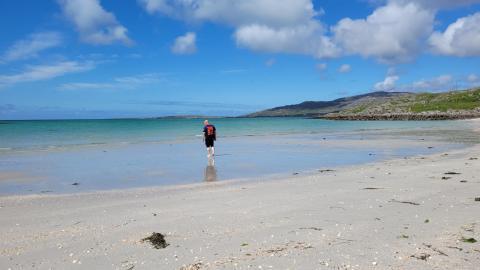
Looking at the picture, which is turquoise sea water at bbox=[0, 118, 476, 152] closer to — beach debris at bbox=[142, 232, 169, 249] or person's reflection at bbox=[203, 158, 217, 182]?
person's reflection at bbox=[203, 158, 217, 182]

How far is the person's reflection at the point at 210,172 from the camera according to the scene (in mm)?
18359

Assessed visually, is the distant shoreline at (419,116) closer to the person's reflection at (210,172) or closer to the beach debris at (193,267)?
the person's reflection at (210,172)

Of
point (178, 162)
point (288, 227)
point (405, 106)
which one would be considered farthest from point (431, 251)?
point (405, 106)

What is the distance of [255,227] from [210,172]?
11.3 metres

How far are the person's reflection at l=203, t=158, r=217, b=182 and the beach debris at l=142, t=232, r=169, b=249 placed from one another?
9.05 metres

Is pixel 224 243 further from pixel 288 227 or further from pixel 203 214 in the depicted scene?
pixel 203 214

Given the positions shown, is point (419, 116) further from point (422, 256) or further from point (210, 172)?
point (422, 256)

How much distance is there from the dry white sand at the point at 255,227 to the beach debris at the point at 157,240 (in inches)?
5.2

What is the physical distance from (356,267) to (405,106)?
154620 mm

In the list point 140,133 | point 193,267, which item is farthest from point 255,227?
point 140,133

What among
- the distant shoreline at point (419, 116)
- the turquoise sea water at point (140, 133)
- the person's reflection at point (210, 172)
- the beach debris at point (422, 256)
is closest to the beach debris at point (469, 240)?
the beach debris at point (422, 256)

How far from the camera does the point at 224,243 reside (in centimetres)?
854

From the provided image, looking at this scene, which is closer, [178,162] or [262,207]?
[262,207]

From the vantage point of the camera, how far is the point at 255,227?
9664 mm
